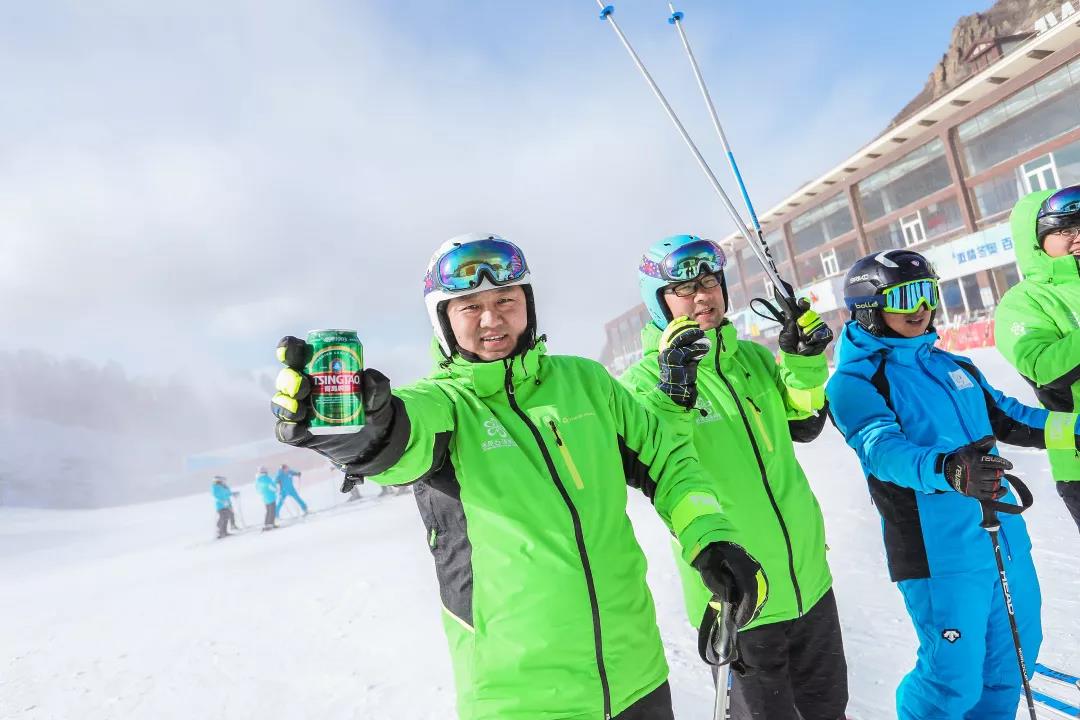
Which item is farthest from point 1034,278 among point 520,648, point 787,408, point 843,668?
point 520,648

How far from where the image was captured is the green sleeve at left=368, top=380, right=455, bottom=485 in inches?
69.2

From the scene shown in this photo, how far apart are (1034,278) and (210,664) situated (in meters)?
7.55

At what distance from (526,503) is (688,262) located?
6.02 ft

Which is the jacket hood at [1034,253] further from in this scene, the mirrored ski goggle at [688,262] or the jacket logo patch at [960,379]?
the mirrored ski goggle at [688,262]

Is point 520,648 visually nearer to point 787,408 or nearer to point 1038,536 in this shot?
point 787,408

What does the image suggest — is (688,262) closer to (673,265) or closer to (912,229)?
(673,265)

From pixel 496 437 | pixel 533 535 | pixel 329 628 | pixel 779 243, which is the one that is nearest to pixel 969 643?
pixel 533 535

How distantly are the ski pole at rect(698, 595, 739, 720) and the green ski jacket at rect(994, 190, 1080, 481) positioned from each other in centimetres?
255

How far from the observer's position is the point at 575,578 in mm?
1858

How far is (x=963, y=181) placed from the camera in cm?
2556

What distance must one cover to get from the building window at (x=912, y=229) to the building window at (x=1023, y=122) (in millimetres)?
4099

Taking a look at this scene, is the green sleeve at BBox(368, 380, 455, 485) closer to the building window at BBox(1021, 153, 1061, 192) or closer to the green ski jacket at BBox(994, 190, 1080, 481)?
the green ski jacket at BBox(994, 190, 1080, 481)

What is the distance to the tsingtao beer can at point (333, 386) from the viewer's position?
4.87 feet

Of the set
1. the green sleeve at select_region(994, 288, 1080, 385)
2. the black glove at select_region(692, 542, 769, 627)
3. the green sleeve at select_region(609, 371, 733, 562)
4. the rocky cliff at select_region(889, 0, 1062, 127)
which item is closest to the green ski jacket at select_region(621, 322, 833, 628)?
the green sleeve at select_region(609, 371, 733, 562)
